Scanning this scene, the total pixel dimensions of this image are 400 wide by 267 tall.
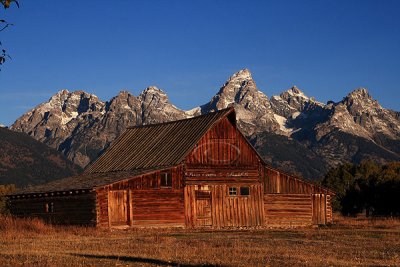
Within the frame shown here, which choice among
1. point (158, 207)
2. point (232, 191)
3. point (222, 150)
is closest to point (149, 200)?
point (158, 207)

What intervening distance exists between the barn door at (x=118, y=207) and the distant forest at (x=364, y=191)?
30992 millimetres

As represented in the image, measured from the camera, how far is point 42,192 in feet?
164

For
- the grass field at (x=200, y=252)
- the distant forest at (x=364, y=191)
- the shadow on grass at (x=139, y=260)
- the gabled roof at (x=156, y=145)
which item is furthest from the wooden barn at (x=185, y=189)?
the shadow on grass at (x=139, y=260)

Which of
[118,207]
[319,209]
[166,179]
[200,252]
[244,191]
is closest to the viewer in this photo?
[200,252]

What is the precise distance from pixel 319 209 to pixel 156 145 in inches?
533

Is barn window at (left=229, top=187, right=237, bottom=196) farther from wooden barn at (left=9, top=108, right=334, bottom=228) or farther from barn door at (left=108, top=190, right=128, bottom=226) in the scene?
barn door at (left=108, top=190, right=128, bottom=226)

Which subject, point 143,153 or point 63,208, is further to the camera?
point 143,153

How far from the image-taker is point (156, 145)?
182 feet

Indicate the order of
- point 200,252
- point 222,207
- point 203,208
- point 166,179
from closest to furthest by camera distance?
point 200,252 < point 166,179 < point 203,208 < point 222,207

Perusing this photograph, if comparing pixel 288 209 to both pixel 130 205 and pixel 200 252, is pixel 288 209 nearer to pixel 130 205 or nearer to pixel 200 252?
pixel 130 205

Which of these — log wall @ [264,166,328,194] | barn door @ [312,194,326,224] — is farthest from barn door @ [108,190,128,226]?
barn door @ [312,194,326,224]

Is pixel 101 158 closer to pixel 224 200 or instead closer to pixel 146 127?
pixel 146 127

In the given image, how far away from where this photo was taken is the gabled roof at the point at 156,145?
52438mm

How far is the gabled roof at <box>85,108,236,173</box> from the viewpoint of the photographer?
2064 inches
